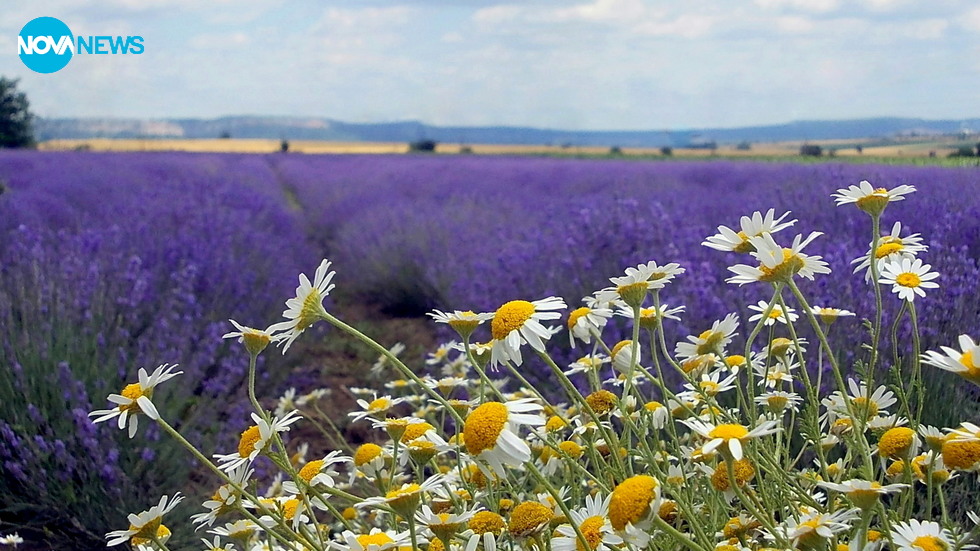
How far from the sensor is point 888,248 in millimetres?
1375

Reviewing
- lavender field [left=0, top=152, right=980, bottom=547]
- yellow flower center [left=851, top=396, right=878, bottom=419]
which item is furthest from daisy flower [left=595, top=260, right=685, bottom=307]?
lavender field [left=0, top=152, right=980, bottom=547]

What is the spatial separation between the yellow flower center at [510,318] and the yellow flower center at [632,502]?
0.85 feet

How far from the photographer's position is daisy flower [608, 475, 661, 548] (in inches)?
35.1

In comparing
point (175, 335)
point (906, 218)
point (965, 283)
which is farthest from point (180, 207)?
point (965, 283)

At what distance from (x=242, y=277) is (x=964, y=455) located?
13.0 ft

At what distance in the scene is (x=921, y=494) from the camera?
1.90 meters

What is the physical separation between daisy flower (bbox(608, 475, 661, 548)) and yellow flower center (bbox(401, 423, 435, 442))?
0.44 m

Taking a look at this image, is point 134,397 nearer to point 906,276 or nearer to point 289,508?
point 289,508

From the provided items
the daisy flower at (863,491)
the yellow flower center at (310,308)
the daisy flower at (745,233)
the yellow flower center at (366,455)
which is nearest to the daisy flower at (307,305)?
the yellow flower center at (310,308)

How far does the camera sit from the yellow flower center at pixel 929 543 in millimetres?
949

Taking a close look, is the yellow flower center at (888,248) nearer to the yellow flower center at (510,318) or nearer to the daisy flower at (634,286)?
the daisy flower at (634,286)

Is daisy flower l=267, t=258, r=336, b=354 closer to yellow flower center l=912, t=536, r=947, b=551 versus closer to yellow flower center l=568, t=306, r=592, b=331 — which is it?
yellow flower center l=568, t=306, r=592, b=331

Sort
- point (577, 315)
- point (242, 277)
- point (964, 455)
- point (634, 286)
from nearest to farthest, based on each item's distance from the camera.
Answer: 1. point (964, 455)
2. point (634, 286)
3. point (577, 315)
4. point (242, 277)

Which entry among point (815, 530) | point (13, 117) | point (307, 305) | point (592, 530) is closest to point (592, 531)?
point (592, 530)
